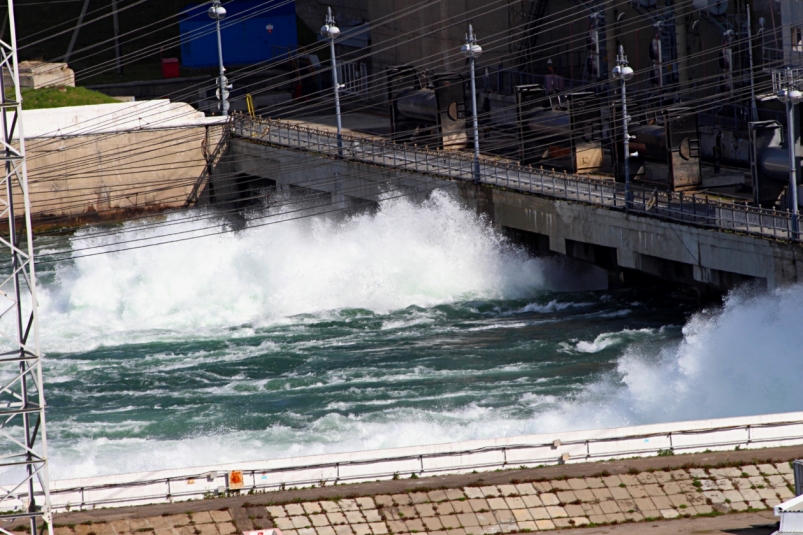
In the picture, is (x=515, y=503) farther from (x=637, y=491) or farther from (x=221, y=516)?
(x=221, y=516)

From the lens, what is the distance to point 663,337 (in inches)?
1447

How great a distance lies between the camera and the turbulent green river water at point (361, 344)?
29797 mm

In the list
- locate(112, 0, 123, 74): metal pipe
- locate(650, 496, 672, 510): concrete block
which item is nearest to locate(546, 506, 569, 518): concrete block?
locate(650, 496, 672, 510): concrete block

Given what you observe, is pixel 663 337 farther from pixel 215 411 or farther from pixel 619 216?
pixel 215 411

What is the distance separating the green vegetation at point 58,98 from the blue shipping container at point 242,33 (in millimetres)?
10917

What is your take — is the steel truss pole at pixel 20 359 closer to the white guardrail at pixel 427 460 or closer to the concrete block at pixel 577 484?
the white guardrail at pixel 427 460

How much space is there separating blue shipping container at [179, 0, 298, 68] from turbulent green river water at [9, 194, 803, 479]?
20.2 meters

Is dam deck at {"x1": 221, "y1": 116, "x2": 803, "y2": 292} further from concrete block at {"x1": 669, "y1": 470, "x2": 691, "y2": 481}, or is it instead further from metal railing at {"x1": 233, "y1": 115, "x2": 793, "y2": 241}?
concrete block at {"x1": 669, "y1": 470, "x2": 691, "y2": 481}

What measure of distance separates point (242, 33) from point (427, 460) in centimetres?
5413

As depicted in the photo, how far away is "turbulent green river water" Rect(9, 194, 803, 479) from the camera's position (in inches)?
1173

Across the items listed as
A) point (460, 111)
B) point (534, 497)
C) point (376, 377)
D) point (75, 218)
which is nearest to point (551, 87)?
point (460, 111)

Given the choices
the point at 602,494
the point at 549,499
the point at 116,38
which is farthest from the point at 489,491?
the point at 116,38

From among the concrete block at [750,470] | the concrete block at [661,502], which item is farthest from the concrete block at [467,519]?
the concrete block at [750,470]

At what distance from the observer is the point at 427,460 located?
21.4m
